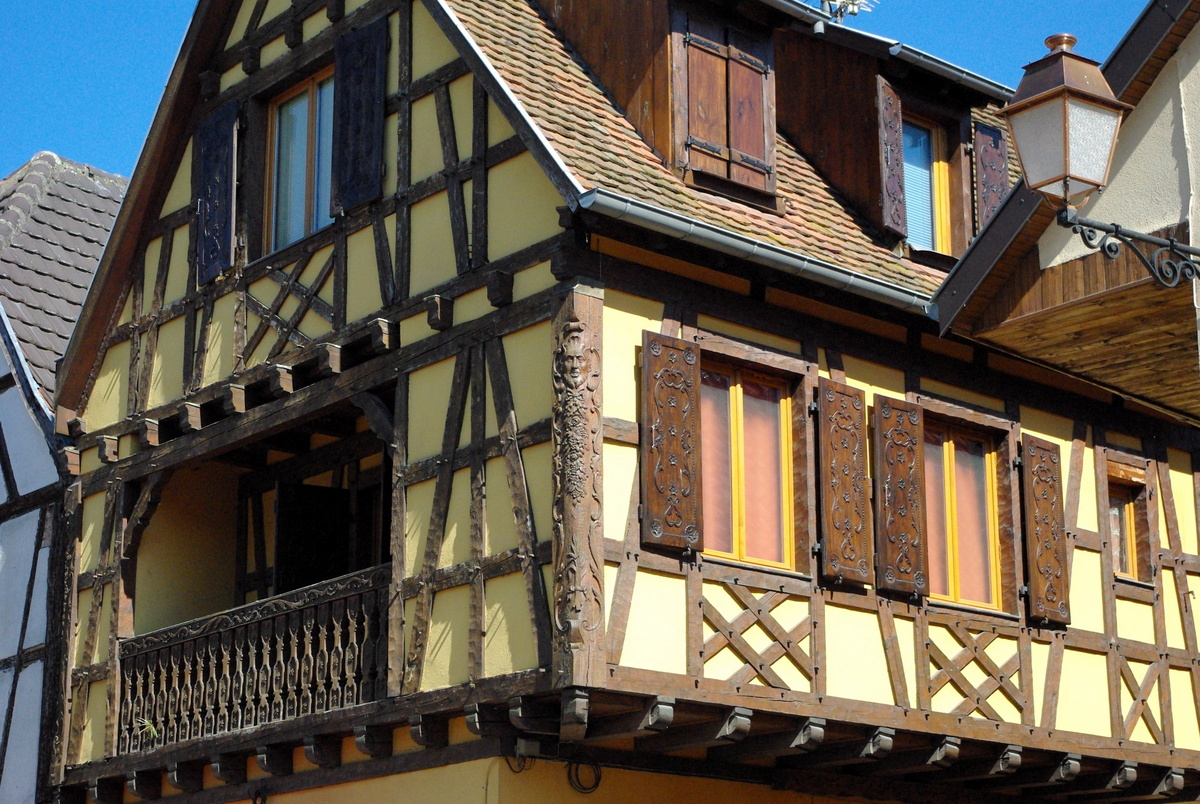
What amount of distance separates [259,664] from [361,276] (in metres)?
3.07

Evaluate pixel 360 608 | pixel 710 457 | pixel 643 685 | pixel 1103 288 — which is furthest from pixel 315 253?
pixel 1103 288

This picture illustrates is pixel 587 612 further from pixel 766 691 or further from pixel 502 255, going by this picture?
pixel 502 255

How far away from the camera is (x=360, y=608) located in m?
12.9

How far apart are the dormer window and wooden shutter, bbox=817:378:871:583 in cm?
170

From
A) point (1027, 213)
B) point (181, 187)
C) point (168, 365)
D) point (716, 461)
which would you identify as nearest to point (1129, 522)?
point (716, 461)

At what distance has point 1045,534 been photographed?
1399cm

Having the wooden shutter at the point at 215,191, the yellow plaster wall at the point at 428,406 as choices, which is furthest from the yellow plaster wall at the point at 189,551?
the yellow plaster wall at the point at 428,406

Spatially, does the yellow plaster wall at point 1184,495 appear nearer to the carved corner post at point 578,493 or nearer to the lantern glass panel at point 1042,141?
the carved corner post at point 578,493

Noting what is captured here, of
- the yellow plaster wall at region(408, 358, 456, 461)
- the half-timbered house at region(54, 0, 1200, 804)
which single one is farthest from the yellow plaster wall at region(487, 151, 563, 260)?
the yellow plaster wall at region(408, 358, 456, 461)

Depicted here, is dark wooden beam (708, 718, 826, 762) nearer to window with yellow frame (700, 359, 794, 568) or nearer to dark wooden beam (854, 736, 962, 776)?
dark wooden beam (854, 736, 962, 776)

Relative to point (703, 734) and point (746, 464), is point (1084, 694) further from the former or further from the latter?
point (703, 734)

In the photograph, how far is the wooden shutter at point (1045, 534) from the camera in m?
13.8

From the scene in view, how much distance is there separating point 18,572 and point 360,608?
5.22 m

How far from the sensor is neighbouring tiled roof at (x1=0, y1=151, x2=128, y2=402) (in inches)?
696
